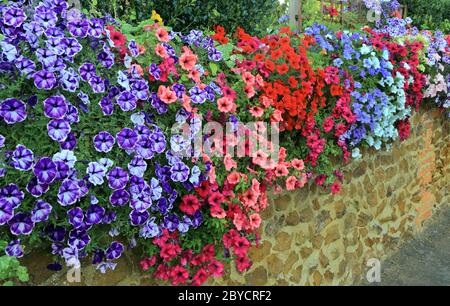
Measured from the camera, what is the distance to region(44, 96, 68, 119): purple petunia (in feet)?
7.01

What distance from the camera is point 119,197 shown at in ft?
7.26

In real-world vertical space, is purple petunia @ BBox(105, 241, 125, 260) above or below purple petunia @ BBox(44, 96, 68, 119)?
below

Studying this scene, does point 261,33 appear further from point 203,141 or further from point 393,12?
point 393,12

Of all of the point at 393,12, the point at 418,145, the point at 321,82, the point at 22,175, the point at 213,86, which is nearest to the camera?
the point at 22,175

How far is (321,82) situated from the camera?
3559mm

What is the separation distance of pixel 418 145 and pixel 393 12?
2260 mm

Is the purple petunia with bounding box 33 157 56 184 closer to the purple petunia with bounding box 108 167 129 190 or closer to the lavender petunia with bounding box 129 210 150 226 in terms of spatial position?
the purple petunia with bounding box 108 167 129 190

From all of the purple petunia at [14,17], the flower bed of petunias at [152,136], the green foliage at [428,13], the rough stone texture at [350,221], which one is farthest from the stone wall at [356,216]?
the green foliage at [428,13]

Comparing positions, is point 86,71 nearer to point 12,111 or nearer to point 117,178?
point 12,111

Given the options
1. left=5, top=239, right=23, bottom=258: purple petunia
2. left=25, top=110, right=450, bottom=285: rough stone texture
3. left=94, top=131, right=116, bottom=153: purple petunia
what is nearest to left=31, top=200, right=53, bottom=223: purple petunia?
left=5, top=239, right=23, bottom=258: purple petunia


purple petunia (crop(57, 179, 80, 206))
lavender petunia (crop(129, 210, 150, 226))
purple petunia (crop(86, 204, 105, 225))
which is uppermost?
purple petunia (crop(57, 179, 80, 206))

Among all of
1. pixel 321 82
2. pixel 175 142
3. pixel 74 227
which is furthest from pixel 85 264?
pixel 321 82

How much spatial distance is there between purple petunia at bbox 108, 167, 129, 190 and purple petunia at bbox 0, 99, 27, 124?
437mm

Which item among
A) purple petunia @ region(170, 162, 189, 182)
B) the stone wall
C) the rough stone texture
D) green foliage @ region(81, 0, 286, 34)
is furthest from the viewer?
green foliage @ region(81, 0, 286, 34)
